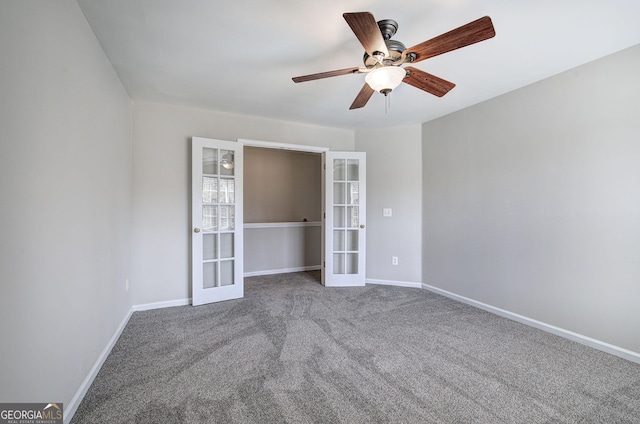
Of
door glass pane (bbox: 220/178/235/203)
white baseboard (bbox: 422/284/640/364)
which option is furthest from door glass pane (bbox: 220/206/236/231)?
white baseboard (bbox: 422/284/640/364)

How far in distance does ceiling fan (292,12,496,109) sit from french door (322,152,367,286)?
224 centimetres

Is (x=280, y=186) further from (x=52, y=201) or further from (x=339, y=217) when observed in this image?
(x=52, y=201)

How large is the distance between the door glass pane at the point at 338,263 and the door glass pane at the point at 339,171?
3.97 ft

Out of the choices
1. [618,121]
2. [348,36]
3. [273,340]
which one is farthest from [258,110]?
[618,121]

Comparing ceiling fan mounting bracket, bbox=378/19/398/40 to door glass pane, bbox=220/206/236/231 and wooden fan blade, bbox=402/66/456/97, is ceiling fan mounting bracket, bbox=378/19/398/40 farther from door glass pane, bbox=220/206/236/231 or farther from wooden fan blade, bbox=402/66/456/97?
door glass pane, bbox=220/206/236/231

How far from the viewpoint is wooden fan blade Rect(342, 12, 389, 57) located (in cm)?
137

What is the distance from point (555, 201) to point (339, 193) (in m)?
2.63

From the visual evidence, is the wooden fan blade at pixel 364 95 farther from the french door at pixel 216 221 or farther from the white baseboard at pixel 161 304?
the white baseboard at pixel 161 304

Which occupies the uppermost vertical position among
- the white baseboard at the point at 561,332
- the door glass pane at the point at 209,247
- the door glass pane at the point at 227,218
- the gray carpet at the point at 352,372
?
the door glass pane at the point at 227,218

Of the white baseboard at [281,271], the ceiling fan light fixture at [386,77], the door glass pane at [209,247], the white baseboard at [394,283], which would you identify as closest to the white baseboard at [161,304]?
the door glass pane at [209,247]

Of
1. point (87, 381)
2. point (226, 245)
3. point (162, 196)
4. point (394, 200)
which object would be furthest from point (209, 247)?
point (394, 200)

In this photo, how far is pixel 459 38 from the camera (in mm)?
1541

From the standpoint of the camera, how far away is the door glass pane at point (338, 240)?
14.5 feet

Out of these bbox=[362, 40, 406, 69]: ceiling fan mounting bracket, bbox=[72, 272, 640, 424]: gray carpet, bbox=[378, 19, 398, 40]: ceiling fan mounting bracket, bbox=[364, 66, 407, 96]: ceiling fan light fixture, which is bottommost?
bbox=[72, 272, 640, 424]: gray carpet
